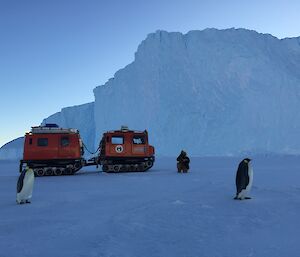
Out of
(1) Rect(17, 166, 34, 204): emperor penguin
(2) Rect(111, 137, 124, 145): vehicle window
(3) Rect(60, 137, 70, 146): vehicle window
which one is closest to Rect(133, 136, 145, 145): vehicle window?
(2) Rect(111, 137, 124, 145): vehicle window

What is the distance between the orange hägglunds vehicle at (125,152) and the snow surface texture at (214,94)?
26800 millimetres

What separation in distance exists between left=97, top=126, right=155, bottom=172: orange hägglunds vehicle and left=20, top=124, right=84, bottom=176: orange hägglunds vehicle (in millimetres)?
1128

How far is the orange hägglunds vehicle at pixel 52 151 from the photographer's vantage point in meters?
15.2

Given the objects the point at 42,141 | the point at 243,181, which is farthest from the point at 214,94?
the point at 243,181

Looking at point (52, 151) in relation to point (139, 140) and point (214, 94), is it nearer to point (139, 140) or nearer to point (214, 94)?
point (139, 140)

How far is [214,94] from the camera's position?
43.3m

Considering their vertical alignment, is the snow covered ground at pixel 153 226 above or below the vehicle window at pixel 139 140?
below

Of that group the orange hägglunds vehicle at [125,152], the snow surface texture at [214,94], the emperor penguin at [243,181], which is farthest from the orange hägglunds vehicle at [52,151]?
the snow surface texture at [214,94]

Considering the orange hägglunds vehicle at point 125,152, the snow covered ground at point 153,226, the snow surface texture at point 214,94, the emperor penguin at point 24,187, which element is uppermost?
the snow surface texture at point 214,94

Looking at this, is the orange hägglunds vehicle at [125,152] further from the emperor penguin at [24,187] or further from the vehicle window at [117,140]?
the emperor penguin at [24,187]

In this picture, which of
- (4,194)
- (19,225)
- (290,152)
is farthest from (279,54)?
(19,225)

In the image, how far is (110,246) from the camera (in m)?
4.22

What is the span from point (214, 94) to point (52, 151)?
99.1ft

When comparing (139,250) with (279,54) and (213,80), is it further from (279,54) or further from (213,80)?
(279,54)
